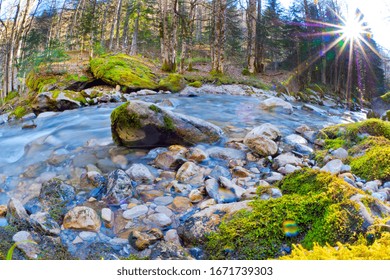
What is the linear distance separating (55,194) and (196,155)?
173 centimetres

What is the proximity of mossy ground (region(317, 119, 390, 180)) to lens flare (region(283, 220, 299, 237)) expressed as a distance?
168 centimetres

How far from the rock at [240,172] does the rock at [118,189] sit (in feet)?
4.02

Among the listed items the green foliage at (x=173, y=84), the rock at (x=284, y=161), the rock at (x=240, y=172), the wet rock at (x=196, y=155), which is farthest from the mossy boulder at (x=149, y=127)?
the green foliage at (x=173, y=84)

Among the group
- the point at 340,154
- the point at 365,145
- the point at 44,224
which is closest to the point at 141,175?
the point at 44,224

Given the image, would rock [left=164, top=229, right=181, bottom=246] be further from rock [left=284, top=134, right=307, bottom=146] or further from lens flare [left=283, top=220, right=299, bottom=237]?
rock [left=284, top=134, right=307, bottom=146]

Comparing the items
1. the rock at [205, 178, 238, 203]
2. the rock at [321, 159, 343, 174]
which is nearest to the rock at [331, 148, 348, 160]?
the rock at [321, 159, 343, 174]

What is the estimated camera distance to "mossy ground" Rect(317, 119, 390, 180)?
2838mm

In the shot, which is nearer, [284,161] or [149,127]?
[284,161]

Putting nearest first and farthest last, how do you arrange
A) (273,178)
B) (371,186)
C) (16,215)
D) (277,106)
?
(16,215) → (371,186) → (273,178) → (277,106)

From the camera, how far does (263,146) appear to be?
3750mm

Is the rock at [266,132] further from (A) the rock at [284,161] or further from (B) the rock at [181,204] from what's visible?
(B) the rock at [181,204]

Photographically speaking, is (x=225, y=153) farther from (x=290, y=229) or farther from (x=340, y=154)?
(x=290, y=229)

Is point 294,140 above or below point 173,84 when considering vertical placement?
below
